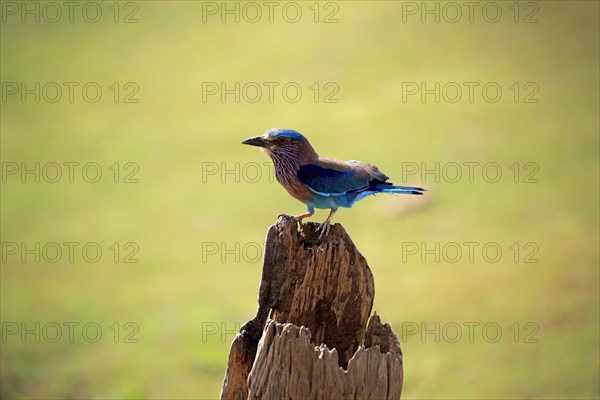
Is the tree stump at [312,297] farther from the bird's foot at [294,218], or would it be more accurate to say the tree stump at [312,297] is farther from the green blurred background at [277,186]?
the green blurred background at [277,186]

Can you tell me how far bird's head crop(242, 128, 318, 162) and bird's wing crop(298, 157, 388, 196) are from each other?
6 centimetres

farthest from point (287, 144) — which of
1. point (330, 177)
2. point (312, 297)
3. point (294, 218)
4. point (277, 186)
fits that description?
point (277, 186)

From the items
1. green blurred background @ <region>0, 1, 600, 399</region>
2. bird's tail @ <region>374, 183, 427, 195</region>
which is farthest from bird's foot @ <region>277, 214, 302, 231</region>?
green blurred background @ <region>0, 1, 600, 399</region>

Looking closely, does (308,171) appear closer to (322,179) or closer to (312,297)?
(322,179)

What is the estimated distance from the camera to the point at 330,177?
4.99 m

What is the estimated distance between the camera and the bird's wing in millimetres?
4988

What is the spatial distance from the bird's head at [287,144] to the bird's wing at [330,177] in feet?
0.21

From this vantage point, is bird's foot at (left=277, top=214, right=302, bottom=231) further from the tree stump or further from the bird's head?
the bird's head

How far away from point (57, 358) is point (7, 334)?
741 mm

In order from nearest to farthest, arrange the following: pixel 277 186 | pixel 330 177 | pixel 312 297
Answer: pixel 312 297 → pixel 330 177 → pixel 277 186

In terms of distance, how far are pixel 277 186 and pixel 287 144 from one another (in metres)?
6.30

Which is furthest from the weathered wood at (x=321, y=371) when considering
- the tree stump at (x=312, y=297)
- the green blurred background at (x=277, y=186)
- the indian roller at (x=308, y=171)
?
the green blurred background at (x=277, y=186)

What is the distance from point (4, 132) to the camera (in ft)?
43.4

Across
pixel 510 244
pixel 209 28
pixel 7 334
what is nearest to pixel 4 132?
pixel 209 28
